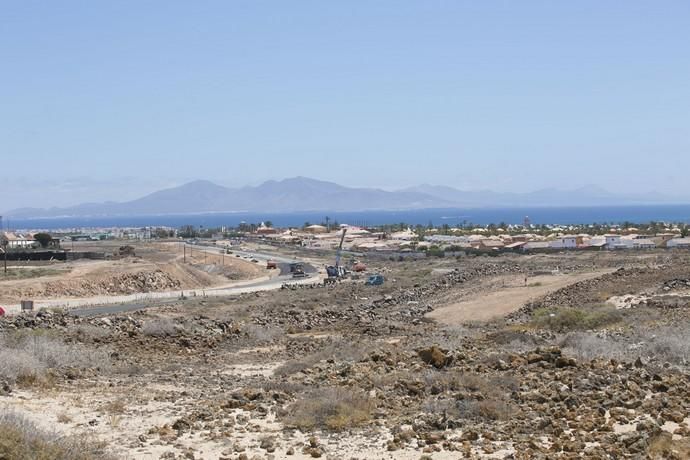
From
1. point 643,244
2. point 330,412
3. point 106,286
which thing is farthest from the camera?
point 643,244

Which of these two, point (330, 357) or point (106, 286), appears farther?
point (106, 286)

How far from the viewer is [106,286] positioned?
69438 millimetres

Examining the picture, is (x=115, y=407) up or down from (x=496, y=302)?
up

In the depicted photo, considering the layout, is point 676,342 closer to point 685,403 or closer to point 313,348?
point 685,403

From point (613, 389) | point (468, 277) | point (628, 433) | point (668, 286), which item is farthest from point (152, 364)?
point (468, 277)

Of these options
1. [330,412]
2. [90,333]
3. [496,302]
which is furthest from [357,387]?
[496,302]

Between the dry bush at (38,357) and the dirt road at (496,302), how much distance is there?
65.3ft

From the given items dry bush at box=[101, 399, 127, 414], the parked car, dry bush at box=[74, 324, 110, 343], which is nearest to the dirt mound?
the parked car

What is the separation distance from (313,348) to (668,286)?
23661 millimetres

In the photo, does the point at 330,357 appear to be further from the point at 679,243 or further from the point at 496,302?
the point at 679,243

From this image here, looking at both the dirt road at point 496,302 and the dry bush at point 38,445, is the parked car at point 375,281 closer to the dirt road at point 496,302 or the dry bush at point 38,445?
the dirt road at point 496,302

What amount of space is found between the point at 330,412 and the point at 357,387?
9.88 feet

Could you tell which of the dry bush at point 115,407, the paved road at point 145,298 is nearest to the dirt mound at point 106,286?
the paved road at point 145,298

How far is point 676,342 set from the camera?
2233 cm
